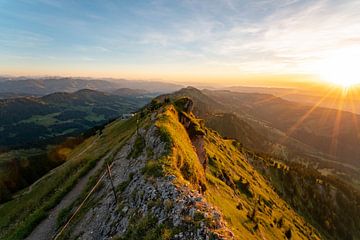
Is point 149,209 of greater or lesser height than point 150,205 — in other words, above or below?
below

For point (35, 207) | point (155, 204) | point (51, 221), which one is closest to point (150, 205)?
point (155, 204)

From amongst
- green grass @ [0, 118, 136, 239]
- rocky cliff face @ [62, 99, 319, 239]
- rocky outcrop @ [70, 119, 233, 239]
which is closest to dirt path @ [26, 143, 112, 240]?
green grass @ [0, 118, 136, 239]

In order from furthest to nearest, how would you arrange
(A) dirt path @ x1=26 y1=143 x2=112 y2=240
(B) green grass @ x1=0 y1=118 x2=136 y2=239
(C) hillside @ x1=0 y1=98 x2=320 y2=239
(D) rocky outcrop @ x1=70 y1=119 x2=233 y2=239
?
(B) green grass @ x1=0 y1=118 x2=136 y2=239
(A) dirt path @ x1=26 y1=143 x2=112 y2=240
(C) hillside @ x1=0 y1=98 x2=320 y2=239
(D) rocky outcrop @ x1=70 y1=119 x2=233 y2=239

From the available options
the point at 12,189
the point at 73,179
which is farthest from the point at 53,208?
the point at 12,189

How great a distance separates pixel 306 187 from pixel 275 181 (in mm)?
44852

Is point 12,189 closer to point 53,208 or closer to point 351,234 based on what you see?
point 53,208

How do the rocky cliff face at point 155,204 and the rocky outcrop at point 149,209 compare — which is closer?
the rocky outcrop at point 149,209

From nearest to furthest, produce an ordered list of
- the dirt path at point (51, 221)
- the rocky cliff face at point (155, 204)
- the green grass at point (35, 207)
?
the rocky cliff face at point (155, 204) → the dirt path at point (51, 221) → the green grass at point (35, 207)

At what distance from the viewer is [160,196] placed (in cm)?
2595

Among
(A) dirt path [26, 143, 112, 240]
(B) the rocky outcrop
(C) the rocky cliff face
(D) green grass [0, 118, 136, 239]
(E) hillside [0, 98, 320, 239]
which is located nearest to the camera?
(B) the rocky outcrop

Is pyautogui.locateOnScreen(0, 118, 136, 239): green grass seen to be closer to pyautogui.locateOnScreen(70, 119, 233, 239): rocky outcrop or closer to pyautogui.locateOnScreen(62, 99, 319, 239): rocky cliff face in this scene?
pyautogui.locateOnScreen(62, 99, 319, 239): rocky cliff face

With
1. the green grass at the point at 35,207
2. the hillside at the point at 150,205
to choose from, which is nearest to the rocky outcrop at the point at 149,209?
the hillside at the point at 150,205

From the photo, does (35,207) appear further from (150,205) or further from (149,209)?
(149,209)

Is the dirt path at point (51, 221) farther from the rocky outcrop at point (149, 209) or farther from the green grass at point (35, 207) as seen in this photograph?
the rocky outcrop at point (149, 209)
